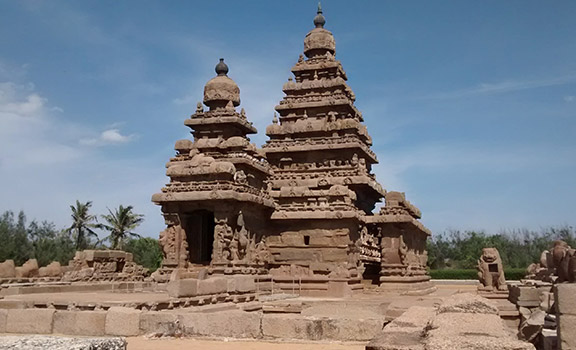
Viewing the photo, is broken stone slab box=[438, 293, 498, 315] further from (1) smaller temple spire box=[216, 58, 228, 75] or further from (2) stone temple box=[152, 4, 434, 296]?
(1) smaller temple spire box=[216, 58, 228, 75]

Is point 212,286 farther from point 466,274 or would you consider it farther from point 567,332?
point 466,274

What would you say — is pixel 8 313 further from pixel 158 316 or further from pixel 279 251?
pixel 279 251

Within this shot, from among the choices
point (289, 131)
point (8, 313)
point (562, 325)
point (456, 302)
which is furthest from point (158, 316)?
point (289, 131)

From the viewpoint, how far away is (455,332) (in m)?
5.21

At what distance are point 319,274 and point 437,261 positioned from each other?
36987 millimetres

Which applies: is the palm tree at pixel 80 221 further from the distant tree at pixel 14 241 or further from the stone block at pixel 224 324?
the stone block at pixel 224 324

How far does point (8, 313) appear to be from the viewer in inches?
378

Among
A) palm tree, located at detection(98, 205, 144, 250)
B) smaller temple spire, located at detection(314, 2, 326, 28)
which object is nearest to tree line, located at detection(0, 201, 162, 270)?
palm tree, located at detection(98, 205, 144, 250)

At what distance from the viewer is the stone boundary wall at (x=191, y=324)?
321 inches

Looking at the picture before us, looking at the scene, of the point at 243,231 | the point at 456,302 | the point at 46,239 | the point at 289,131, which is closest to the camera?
the point at 456,302

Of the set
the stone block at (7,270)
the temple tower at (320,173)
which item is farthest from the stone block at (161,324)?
the stone block at (7,270)

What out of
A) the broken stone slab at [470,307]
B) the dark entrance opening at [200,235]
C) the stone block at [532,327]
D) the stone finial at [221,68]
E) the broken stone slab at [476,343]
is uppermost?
the stone finial at [221,68]

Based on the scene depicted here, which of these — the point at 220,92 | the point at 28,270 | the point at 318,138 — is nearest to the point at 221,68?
the point at 220,92

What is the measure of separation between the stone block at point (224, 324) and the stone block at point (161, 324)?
4.7 inches
